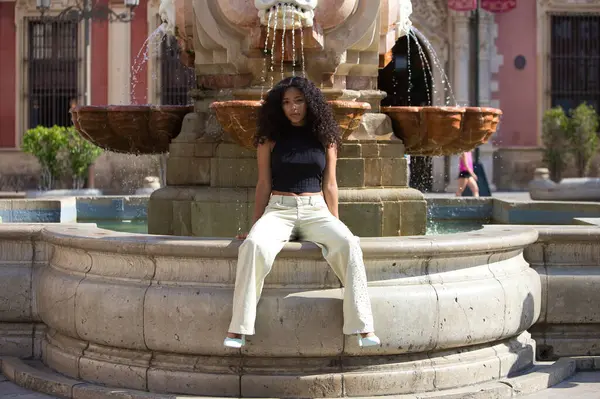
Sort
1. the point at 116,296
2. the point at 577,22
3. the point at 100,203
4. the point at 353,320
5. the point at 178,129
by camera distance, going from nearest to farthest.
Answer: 1. the point at 353,320
2. the point at 116,296
3. the point at 178,129
4. the point at 100,203
5. the point at 577,22

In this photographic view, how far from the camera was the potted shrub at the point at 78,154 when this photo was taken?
21609 millimetres

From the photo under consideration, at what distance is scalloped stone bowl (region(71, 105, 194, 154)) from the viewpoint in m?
7.25

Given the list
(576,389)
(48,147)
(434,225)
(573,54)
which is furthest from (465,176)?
(573,54)

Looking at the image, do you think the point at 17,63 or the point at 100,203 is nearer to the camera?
the point at 100,203

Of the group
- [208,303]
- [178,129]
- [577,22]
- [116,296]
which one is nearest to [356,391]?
[208,303]

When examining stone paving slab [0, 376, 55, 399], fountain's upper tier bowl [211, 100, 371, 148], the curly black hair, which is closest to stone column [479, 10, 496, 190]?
fountain's upper tier bowl [211, 100, 371, 148]

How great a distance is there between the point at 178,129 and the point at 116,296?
2.31 meters

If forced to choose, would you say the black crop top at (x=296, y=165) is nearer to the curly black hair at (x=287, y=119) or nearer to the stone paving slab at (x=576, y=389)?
the curly black hair at (x=287, y=119)

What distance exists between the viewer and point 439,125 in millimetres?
6922

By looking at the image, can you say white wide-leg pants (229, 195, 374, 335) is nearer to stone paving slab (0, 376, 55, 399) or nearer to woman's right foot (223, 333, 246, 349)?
woman's right foot (223, 333, 246, 349)

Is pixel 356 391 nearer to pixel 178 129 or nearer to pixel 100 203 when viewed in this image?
pixel 178 129

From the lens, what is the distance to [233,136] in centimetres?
622

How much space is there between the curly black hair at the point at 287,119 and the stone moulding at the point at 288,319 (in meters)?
0.64

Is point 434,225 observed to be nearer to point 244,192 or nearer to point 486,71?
point 244,192
